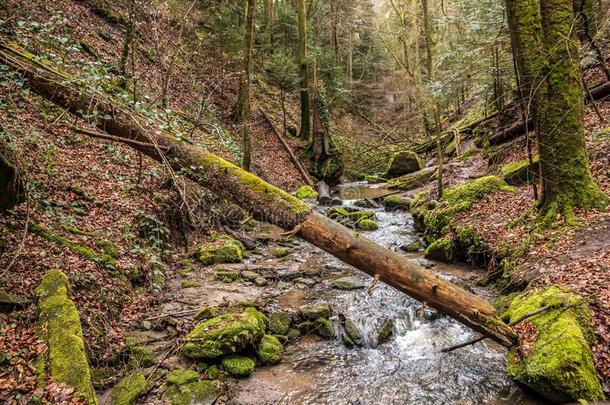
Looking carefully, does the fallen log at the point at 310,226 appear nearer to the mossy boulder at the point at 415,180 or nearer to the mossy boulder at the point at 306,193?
the mossy boulder at the point at 306,193

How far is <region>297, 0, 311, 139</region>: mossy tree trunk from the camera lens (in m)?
18.5

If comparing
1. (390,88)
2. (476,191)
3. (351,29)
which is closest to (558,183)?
(476,191)

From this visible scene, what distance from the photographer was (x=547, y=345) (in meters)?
4.65

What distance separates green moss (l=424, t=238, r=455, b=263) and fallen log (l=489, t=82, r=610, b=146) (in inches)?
129

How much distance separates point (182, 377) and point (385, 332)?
11.2ft

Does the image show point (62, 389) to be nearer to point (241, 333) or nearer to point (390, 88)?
point (241, 333)

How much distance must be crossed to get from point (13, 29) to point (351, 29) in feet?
92.7

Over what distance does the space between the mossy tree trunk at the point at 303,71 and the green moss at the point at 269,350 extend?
15.0m

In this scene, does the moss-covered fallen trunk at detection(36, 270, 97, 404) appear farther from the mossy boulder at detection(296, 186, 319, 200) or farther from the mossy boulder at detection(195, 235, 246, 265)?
the mossy boulder at detection(296, 186, 319, 200)

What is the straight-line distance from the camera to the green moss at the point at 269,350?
5.74 meters

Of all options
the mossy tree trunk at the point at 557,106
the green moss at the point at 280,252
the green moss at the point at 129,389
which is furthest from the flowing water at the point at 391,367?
the green moss at the point at 280,252

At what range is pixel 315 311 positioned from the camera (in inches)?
273

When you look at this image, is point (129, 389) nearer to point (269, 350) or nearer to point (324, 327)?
point (269, 350)

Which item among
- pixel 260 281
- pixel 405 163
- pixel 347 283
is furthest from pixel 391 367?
pixel 405 163
